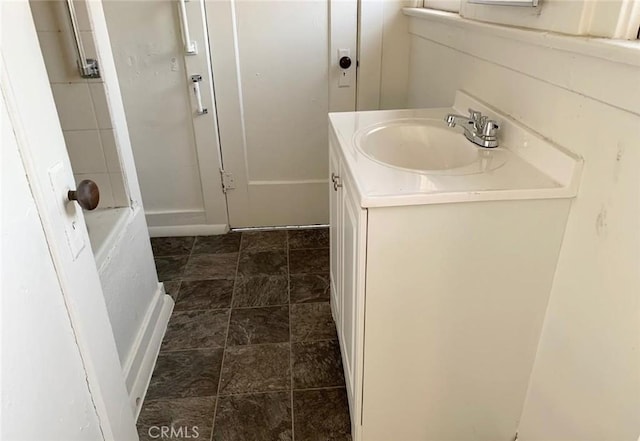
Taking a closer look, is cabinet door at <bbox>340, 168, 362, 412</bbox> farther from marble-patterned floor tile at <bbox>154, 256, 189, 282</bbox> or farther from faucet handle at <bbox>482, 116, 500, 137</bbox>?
marble-patterned floor tile at <bbox>154, 256, 189, 282</bbox>

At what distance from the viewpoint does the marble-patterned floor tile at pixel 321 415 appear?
4.82 ft

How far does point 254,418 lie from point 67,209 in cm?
98

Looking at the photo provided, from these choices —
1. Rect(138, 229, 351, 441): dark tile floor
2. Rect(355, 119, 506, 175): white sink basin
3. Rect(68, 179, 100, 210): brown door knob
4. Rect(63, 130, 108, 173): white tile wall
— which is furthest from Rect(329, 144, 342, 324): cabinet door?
Rect(63, 130, 108, 173): white tile wall

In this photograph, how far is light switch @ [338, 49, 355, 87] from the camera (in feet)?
7.50

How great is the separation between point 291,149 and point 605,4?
1736 millimetres

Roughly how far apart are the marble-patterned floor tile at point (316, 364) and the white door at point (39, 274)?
32.6 inches

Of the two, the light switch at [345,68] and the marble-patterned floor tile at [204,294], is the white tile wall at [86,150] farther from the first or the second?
the light switch at [345,68]

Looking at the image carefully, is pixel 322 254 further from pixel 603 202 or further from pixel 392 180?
pixel 603 202

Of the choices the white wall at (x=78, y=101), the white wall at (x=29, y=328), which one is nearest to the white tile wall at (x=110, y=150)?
the white wall at (x=78, y=101)

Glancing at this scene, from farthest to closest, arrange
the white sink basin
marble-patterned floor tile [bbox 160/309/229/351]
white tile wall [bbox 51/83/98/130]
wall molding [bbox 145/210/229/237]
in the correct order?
1. wall molding [bbox 145/210/229/237]
2. marble-patterned floor tile [bbox 160/309/229/351]
3. white tile wall [bbox 51/83/98/130]
4. the white sink basin

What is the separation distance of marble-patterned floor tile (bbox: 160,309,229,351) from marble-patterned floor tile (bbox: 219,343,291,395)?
105 mm

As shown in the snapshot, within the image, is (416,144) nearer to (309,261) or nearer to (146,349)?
(309,261)

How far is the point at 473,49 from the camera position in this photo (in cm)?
149

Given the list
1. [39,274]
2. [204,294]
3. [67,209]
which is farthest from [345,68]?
[39,274]
